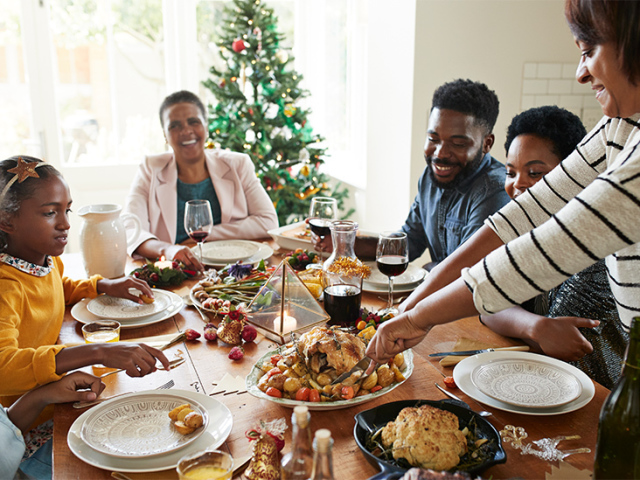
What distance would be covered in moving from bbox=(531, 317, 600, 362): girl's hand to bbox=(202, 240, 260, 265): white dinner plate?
1.11 m

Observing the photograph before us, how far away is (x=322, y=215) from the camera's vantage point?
1964mm

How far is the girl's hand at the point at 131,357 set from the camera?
1.18 metres

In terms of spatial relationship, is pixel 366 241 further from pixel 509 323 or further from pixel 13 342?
pixel 13 342

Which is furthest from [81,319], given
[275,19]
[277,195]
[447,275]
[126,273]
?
[275,19]

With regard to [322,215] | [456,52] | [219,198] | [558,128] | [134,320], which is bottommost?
[134,320]

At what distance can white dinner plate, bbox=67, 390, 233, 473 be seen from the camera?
0.91 meters

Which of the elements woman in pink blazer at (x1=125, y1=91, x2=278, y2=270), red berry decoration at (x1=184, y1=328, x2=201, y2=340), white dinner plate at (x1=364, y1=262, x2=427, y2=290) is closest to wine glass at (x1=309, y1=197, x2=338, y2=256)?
white dinner plate at (x1=364, y1=262, x2=427, y2=290)

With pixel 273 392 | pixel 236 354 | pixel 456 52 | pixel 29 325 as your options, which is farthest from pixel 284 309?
pixel 456 52

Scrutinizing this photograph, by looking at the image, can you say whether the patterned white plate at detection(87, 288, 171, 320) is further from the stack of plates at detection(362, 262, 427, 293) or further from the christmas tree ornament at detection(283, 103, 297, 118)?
the christmas tree ornament at detection(283, 103, 297, 118)

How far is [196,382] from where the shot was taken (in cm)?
121

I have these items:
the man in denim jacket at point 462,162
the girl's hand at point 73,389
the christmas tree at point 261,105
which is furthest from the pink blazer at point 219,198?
the girl's hand at point 73,389

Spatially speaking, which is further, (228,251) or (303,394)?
(228,251)

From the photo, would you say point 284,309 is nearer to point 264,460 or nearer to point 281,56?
point 264,460

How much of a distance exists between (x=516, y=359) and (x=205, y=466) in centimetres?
77
